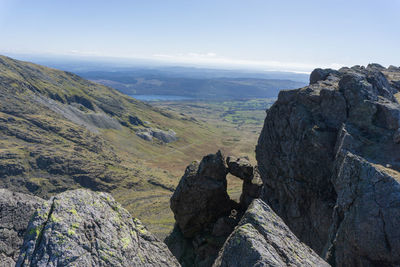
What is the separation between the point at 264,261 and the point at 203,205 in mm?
29942

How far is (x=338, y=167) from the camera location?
25.5 metres

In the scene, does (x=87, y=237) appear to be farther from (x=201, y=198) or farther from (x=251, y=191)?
(x=251, y=191)

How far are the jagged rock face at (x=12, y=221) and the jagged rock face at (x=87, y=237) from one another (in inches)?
109

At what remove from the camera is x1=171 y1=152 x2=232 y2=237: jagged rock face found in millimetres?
40750

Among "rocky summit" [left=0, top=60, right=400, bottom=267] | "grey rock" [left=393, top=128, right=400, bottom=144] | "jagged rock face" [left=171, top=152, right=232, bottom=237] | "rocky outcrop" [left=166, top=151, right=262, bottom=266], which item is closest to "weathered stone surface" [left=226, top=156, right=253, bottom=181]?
"rocky outcrop" [left=166, top=151, right=262, bottom=266]

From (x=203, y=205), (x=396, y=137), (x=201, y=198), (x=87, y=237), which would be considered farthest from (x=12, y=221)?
(x=396, y=137)

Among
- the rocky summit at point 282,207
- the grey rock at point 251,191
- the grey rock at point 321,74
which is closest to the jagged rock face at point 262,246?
the rocky summit at point 282,207

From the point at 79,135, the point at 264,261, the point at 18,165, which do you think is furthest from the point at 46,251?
the point at 79,135

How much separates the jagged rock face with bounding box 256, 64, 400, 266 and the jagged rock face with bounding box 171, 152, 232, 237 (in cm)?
727

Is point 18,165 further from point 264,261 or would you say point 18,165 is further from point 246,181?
point 264,261

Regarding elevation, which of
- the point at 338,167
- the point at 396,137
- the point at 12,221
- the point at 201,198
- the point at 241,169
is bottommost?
the point at 201,198

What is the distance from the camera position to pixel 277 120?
41125 mm

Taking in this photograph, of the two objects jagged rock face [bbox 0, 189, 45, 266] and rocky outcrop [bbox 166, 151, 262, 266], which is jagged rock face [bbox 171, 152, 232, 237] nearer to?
rocky outcrop [bbox 166, 151, 262, 266]

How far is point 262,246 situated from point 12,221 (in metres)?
14.6
